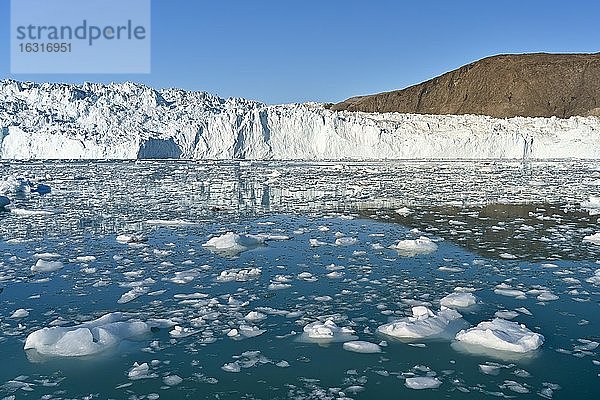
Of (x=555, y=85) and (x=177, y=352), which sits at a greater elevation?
(x=555, y=85)

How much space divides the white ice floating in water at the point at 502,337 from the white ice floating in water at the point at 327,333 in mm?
713

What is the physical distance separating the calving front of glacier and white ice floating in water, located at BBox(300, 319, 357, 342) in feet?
89.9

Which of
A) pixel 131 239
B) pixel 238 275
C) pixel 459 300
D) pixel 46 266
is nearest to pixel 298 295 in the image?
pixel 238 275

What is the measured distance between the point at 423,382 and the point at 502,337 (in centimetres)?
79

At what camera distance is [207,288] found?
4.52 metres

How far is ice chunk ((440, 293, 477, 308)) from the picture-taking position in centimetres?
401

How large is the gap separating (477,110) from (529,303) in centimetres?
7154

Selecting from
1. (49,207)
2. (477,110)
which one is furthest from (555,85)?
(49,207)

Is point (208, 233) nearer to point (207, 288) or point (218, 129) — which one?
point (207, 288)

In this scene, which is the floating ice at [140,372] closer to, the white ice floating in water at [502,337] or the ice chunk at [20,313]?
the ice chunk at [20,313]

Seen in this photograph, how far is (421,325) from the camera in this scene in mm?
3496

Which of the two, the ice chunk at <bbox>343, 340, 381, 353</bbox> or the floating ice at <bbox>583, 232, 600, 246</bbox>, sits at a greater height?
the floating ice at <bbox>583, 232, 600, 246</bbox>

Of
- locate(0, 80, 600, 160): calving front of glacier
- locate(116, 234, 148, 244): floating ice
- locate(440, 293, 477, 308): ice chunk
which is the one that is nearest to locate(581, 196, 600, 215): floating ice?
locate(440, 293, 477, 308): ice chunk

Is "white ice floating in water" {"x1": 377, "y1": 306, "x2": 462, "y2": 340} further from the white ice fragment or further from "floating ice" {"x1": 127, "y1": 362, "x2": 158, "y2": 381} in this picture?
"floating ice" {"x1": 127, "y1": 362, "x2": 158, "y2": 381}
